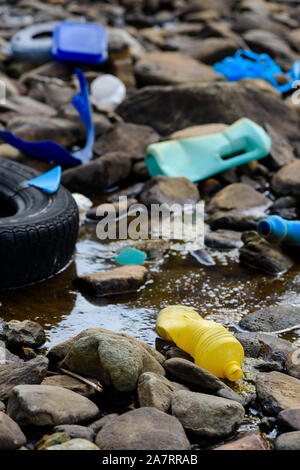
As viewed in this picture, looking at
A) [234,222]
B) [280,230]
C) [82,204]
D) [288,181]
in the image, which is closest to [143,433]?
[280,230]

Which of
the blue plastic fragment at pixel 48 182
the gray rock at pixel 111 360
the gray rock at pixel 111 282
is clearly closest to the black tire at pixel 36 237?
the blue plastic fragment at pixel 48 182

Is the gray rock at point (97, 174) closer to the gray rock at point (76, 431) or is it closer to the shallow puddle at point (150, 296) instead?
the shallow puddle at point (150, 296)

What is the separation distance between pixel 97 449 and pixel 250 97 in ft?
14.1

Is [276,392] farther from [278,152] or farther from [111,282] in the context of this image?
[278,152]

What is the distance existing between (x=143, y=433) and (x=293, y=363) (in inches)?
32.5

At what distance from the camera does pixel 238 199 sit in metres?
4.65

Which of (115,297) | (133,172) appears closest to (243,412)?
(115,297)

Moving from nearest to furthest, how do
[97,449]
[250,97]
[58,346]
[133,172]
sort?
[97,449] → [58,346] → [133,172] → [250,97]

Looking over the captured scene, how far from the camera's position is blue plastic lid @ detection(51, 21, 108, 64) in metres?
7.00

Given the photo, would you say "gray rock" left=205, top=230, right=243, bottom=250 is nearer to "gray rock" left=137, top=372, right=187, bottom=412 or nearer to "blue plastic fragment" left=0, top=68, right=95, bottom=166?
"blue plastic fragment" left=0, top=68, right=95, bottom=166

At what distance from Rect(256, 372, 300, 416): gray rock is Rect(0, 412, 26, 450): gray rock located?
0.88 m

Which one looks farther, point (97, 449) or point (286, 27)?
point (286, 27)

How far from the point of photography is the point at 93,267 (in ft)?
12.4

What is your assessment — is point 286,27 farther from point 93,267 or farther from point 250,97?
point 93,267
